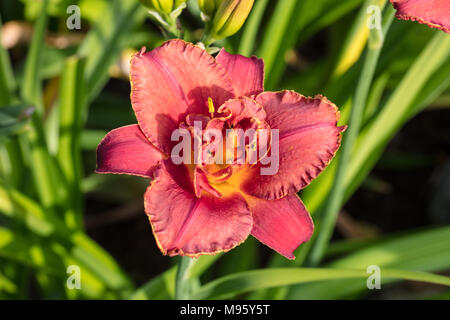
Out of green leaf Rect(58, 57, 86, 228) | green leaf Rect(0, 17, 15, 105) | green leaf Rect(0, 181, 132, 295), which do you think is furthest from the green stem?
green leaf Rect(0, 17, 15, 105)

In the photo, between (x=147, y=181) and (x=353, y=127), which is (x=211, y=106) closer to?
(x=353, y=127)

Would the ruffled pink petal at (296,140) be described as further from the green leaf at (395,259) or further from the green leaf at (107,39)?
the green leaf at (107,39)

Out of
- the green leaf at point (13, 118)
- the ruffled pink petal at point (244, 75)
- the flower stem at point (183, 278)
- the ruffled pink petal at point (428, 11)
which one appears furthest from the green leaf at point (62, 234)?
the ruffled pink petal at point (428, 11)

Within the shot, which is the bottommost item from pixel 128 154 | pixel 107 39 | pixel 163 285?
pixel 163 285

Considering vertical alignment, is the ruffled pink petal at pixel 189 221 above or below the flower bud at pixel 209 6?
below
